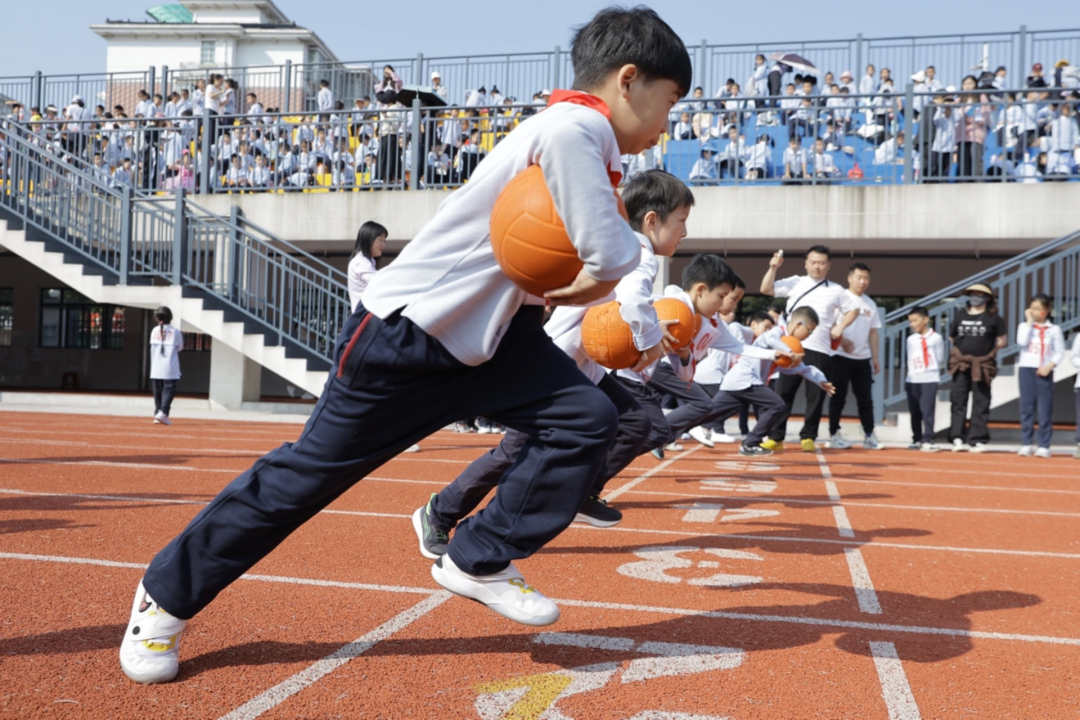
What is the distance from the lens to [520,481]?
289 cm

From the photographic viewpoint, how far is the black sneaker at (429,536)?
4.30 meters

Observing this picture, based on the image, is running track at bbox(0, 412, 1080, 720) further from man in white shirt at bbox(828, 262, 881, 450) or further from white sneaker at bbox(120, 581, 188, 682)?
man in white shirt at bbox(828, 262, 881, 450)

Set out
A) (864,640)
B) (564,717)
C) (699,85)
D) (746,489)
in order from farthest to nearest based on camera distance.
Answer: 1. (699,85)
2. (746,489)
3. (864,640)
4. (564,717)

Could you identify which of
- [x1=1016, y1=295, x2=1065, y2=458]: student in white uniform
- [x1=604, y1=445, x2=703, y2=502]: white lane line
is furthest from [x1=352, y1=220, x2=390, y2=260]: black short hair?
[x1=1016, y1=295, x2=1065, y2=458]: student in white uniform

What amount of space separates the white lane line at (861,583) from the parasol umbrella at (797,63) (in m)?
16.3

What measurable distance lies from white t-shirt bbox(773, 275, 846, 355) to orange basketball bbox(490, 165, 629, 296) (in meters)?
9.39

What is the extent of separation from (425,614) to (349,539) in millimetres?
1643

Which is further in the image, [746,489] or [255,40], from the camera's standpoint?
[255,40]

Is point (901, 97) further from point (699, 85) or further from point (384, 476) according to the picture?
point (384, 476)

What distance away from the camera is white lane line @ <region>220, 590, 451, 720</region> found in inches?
101

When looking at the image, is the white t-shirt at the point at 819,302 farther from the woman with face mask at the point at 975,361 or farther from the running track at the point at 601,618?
the running track at the point at 601,618

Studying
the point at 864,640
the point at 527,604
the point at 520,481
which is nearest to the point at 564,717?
the point at 527,604

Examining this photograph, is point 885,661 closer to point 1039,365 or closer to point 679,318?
point 679,318

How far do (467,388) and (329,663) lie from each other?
90cm
